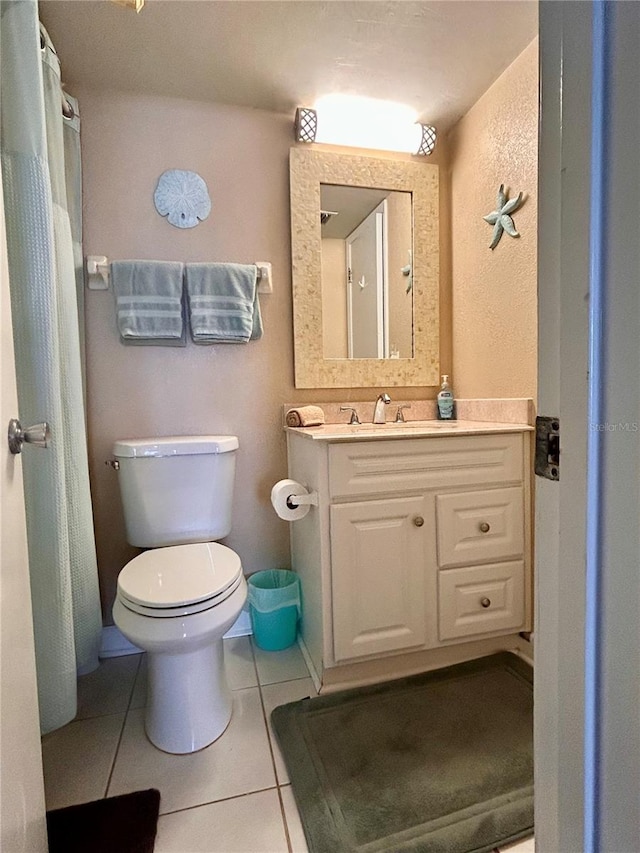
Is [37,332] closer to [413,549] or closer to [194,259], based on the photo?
[194,259]

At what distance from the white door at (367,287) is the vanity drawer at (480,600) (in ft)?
3.23

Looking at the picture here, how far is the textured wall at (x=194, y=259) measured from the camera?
5.23ft

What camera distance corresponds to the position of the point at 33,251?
1.05 meters

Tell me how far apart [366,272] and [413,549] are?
1177mm

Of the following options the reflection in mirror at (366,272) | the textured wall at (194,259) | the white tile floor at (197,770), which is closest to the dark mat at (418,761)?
the white tile floor at (197,770)

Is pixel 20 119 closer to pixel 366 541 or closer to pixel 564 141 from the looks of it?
pixel 564 141

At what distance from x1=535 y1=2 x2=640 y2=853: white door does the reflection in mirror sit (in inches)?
55.0

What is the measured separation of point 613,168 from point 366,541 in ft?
3.77

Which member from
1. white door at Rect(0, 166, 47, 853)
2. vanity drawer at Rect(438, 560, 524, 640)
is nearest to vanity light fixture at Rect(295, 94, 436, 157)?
white door at Rect(0, 166, 47, 853)

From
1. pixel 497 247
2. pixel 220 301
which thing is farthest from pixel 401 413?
pixel 220 301

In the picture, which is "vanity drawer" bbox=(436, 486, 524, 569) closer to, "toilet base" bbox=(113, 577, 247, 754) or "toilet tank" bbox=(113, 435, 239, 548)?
"toilet base" bbox=(113, 577, 247, 754)

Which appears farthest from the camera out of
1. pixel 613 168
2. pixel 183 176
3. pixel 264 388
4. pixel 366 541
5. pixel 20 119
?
pixel 264 388

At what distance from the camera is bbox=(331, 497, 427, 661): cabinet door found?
1.32 meters

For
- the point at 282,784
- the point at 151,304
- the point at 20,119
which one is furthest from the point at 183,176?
the point at 282,784
